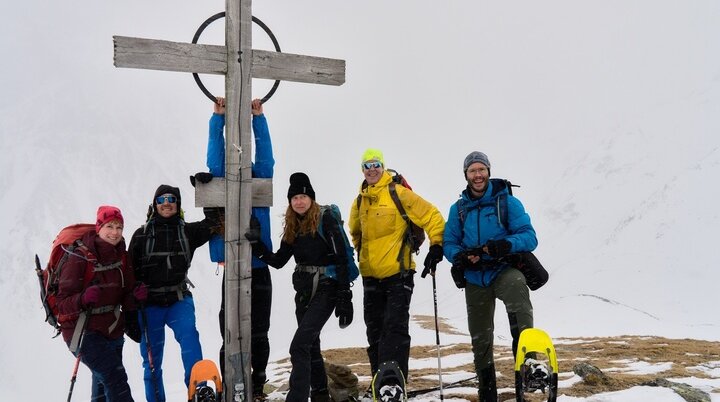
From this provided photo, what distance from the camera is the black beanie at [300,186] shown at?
6.39 meters

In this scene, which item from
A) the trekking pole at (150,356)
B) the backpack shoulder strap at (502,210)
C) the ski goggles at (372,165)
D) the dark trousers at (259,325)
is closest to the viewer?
the backpack shoulder strap at (502,210)

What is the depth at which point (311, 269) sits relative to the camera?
6.20m

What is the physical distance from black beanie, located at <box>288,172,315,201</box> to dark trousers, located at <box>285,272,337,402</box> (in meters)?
0.98

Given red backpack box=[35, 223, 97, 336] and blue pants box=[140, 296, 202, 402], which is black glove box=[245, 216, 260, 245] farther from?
red backpack box=[35, 223, 97, 336]

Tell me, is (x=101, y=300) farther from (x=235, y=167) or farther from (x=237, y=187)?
(x=235, y=167)

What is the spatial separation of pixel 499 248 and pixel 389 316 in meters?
1.48

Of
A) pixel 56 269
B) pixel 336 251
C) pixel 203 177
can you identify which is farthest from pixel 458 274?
pixel 56 269

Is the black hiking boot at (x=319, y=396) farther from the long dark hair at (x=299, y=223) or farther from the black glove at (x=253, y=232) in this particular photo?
the black glove at (x=253, y=232)

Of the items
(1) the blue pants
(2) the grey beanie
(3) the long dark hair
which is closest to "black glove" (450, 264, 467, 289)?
(2) the grey beanie

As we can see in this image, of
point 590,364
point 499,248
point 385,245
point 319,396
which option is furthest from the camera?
point 590,364

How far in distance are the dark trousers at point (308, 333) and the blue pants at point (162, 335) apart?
1372 millimetres

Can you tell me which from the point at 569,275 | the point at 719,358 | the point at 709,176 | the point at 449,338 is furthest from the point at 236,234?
the point at 709,176

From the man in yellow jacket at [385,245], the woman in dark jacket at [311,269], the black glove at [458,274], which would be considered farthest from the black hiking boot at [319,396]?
the black glove at [458,274]

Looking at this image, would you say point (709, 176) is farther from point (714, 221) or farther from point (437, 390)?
point (437, 390)
